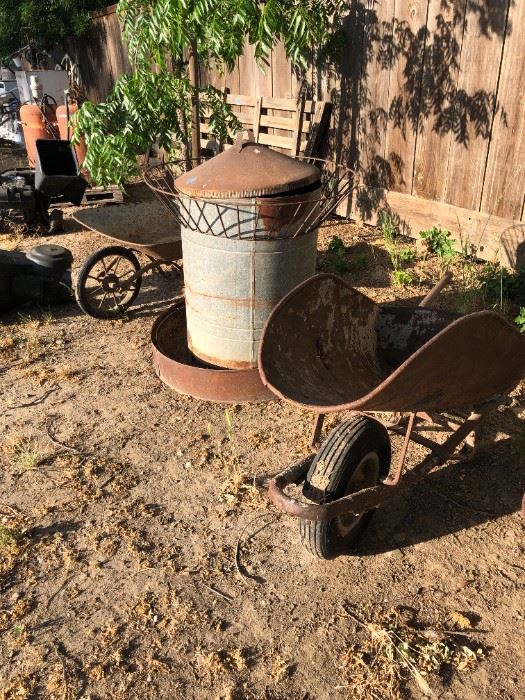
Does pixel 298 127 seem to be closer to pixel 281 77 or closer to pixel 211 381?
pixel 281 77

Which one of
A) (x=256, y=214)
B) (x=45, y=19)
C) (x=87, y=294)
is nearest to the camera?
(x=256, y=214)

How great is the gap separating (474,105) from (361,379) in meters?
3.61

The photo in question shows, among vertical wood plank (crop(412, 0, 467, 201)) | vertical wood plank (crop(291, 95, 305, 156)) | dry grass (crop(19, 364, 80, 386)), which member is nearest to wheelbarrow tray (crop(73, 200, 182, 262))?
dry grass (crop(19, 364, 80, 386))

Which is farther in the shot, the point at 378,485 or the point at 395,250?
the point at 395,250

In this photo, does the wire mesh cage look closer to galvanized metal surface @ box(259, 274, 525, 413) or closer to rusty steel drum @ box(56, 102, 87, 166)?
galvanized metal surface @ box(259, 274, 525, 413)

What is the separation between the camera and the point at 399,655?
2.28 m

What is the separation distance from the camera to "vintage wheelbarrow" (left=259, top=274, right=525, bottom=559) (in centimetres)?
222

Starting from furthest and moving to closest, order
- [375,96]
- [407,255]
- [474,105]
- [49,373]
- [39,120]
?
[39,120]
[375,96]
[407,255]
[474,105]
[49,373]

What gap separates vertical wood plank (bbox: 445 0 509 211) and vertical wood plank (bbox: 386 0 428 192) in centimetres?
52

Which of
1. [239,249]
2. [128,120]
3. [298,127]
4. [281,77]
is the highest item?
[281,77]

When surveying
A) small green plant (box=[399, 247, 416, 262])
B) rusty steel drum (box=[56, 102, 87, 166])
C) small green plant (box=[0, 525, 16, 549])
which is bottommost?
small green plant (box=[0, 525, 16, 549])

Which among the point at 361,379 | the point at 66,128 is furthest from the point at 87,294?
the point at 66,128

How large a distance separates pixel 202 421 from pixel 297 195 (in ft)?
5.08

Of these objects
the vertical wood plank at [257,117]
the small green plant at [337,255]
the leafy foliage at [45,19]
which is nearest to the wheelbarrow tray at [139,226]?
the small green plant at [337,255]
